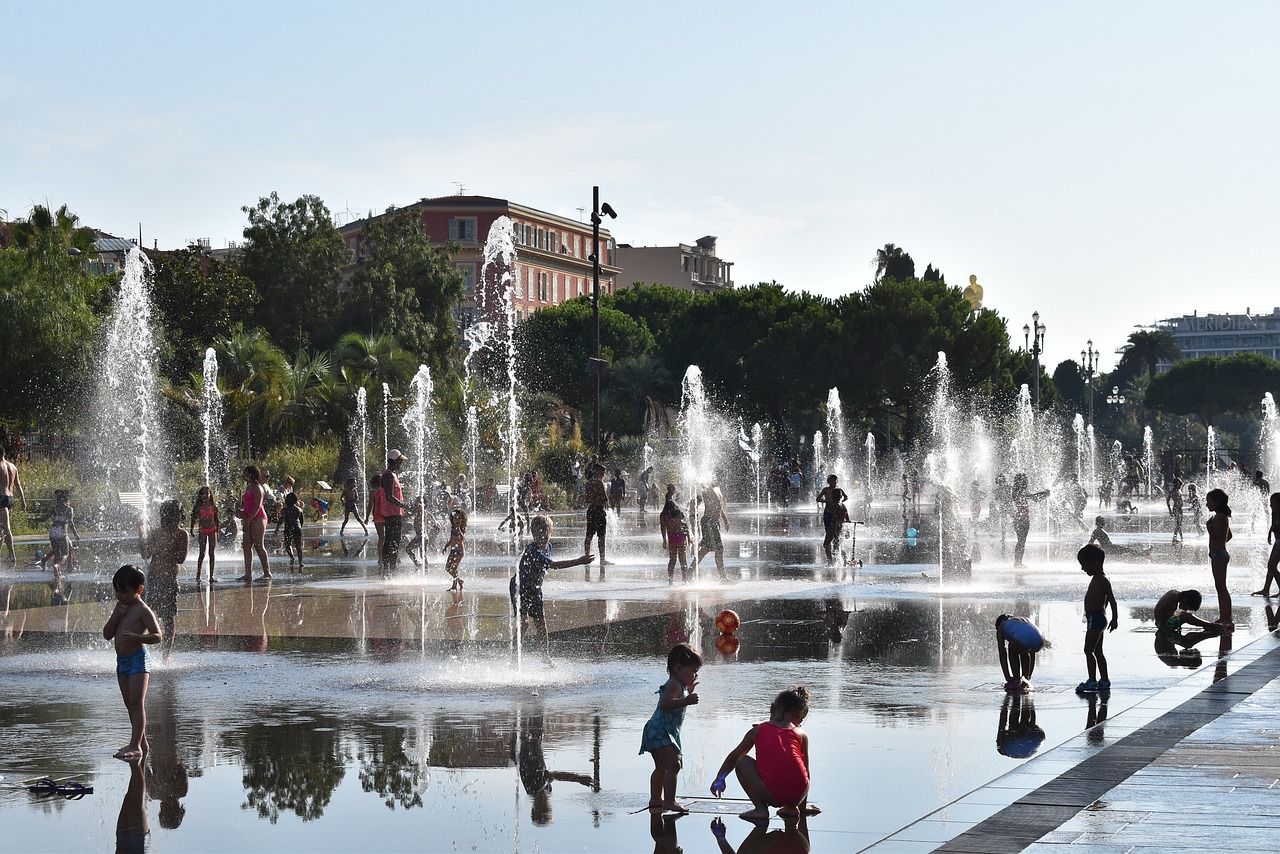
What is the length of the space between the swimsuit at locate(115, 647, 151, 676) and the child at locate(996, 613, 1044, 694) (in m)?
5.80

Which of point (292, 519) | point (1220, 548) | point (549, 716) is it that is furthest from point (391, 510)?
point (549, 716)

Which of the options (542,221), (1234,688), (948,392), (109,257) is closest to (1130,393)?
(542,221)

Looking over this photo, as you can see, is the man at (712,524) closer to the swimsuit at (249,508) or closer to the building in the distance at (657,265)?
the swimsuit at (249,508)

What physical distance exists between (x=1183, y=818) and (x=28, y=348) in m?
39.1

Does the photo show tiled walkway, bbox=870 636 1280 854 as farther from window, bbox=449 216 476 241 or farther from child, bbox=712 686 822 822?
window, bbox=449 216 476 241

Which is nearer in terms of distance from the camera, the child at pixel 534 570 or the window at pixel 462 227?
the child at pixel 534 570

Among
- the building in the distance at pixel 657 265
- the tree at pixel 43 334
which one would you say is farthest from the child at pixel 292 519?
the building in the distance at pixel 657 265

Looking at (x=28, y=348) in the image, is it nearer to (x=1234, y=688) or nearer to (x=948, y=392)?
(x=1234, y=688)

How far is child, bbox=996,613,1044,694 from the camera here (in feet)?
35.8

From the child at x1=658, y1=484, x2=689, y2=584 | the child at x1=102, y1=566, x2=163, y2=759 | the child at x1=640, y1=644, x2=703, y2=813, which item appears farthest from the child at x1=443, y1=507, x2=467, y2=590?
the child at x1=640, y1=644, x2=703, y2=813

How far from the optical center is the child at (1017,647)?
10.9 meters

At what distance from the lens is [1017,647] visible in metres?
11.0

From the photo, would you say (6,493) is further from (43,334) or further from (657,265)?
(657,265)

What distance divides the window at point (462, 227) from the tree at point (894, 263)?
27790 millimetres
